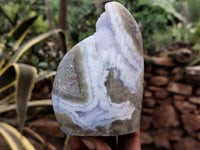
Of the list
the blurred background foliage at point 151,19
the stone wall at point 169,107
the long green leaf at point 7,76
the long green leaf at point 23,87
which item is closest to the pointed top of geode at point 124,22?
the long green leaf at point 23,87

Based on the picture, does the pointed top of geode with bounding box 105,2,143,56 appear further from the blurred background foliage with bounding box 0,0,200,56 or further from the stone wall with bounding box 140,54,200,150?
the stone wall with bounding box 140,54,200,150

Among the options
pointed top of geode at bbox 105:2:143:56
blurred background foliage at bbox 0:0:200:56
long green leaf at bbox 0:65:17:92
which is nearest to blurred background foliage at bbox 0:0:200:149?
blurred background foliage at bbox 0:0:200:56

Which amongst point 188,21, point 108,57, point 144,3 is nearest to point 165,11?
point 144,3

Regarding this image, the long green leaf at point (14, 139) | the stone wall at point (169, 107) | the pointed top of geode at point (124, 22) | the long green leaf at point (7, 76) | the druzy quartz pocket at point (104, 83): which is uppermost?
the pointed top of geode at point (124, 22)

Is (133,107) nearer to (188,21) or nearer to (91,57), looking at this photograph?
(91,57)

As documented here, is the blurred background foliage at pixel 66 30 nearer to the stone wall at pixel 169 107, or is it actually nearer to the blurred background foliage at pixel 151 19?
the blurred background foliage at pixel 151 19

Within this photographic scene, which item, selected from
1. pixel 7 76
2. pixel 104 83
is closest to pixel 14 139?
pixel 7 76

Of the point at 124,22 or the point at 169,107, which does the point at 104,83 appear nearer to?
the point at 124,22
